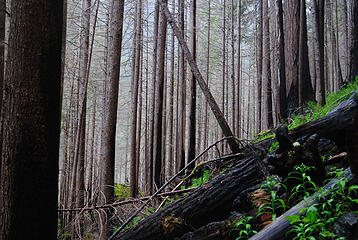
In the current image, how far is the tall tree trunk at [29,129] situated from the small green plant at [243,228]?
1.85m

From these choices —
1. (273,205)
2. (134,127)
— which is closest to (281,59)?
(134,127)

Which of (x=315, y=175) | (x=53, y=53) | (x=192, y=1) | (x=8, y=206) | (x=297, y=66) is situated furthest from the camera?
(x=192, y=1)

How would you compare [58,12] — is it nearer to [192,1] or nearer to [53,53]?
[53,53]

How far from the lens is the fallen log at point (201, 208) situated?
3568mm

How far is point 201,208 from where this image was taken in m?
3.61

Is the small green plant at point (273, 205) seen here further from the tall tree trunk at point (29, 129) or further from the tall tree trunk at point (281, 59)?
the tall tree trunk at point (281, 59)

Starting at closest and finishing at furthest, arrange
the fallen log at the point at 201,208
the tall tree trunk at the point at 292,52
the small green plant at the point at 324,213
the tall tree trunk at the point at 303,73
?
the small green plant at the point at 324,213
the fallen log at the point at 201,208
the tall tree trunk at the point at 303,73
the tall tree trunk at the point at 292,52

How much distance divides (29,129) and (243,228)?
2.40 meters

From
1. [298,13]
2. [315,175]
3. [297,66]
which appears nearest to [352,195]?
[315,175]

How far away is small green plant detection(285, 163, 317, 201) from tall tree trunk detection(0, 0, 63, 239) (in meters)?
2.43

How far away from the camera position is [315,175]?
2.90m

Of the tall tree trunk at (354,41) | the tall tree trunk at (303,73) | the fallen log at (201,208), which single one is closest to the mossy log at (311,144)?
the fallen log at (201,208)

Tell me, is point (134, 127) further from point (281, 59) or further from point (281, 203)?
point (281, 203)

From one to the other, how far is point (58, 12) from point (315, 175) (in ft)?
10.4
